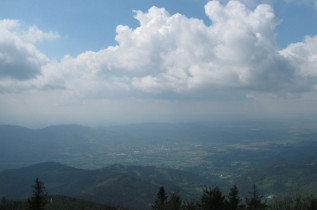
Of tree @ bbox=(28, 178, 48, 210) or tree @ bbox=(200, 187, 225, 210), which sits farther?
tree @ bbox=(28, 178, 48, 210)

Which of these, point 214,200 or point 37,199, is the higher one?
point 37,199

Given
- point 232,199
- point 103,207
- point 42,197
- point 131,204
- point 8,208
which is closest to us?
point 42,197

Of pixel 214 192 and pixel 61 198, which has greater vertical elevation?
pixel 214 192

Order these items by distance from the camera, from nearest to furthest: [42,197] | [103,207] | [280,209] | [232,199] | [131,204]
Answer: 1. [42,197]
2. [232,199]
3. [280,209]
4. [103,207]
5. [131,204]

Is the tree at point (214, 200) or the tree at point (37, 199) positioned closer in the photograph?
the tree at point (214, 200)

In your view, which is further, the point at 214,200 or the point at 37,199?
the point at 37,199

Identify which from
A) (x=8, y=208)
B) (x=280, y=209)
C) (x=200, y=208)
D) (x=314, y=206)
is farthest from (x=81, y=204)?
(x=314, y=206)

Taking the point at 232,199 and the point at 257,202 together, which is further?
the point at 257,202

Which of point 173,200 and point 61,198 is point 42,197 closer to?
point 173,200

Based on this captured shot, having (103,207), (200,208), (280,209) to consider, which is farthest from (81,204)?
(200,208)

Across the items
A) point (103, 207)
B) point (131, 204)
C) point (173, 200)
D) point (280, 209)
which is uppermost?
point (173, 200)
